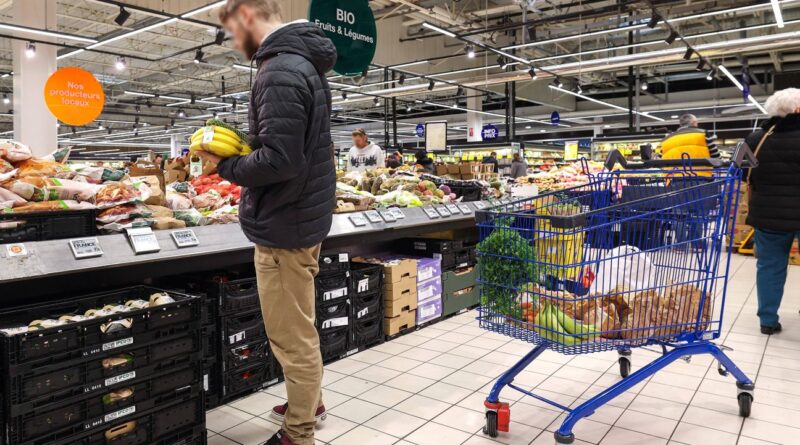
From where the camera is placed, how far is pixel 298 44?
2.03 metres

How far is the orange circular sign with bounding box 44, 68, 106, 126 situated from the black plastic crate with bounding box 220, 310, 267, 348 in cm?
696

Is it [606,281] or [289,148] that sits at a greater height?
[289,148]

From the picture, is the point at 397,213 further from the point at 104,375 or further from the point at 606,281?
the point at 104,375

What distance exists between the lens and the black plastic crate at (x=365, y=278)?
3699 mm

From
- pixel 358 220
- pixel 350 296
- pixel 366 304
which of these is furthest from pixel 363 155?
pixel 350 296

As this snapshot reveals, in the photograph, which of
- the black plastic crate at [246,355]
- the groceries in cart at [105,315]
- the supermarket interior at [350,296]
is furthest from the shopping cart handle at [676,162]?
the groceries in cart at [105,315]

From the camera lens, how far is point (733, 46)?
10453 millimetres

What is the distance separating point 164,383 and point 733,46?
457 inches

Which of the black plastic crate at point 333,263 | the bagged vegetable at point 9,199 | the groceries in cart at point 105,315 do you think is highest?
the bagged vegetable at point 9,199

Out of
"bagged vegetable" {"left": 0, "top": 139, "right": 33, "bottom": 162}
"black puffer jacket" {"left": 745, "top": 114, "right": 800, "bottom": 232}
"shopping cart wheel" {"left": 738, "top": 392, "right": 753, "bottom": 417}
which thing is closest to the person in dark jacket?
"black puffer jacket" {"left": 745, "top": 114, "right": 800, "bottom": 232}

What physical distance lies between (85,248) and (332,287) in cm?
156

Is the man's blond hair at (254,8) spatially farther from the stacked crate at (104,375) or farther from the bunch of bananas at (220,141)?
the stacked crate at (104,375)

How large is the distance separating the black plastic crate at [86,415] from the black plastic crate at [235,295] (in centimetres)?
58

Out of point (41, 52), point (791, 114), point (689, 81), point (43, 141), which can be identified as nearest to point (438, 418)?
point (791, 114)
